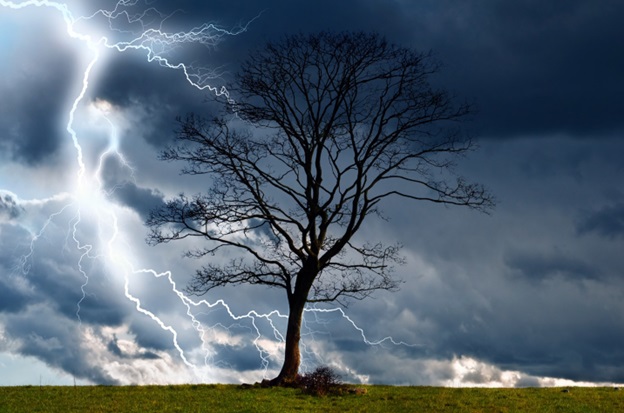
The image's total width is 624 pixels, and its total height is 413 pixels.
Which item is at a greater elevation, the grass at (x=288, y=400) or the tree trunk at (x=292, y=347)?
the tree trunk at (x=292, y=347)

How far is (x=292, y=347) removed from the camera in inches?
1002

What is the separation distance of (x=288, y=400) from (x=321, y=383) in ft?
6.11

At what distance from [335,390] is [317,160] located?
27.6ft

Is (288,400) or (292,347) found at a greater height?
(292,347)

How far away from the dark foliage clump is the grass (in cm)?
42

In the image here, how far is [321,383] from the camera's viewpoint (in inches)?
900

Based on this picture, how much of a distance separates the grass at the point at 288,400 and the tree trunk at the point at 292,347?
121 centimetres

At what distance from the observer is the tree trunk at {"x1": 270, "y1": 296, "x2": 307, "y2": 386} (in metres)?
25.0

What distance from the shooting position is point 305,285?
85.3ft

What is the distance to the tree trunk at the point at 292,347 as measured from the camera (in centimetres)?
2500

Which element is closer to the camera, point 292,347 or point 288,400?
point 288,400

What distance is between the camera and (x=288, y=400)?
21.3 m

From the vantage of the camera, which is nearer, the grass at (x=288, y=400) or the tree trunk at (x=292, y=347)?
the grass at (x=288, y=400)

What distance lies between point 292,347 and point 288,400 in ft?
13.9
